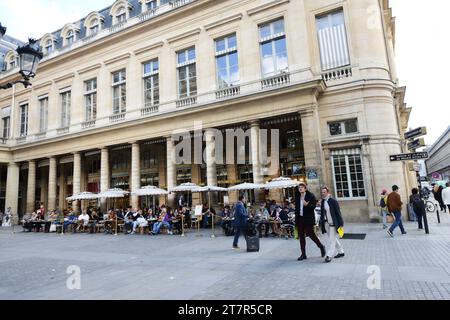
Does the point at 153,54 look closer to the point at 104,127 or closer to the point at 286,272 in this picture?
the point at 104,127

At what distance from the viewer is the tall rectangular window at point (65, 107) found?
87.0 feet

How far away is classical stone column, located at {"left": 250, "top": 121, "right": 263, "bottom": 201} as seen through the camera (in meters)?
17.0

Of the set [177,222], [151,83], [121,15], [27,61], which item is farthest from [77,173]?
[27,61]

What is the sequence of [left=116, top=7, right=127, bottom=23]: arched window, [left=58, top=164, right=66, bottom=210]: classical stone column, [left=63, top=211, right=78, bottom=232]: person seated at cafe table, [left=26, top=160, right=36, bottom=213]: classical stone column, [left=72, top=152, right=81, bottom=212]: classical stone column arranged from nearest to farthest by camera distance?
[left=63, top=211, right=78, bottom=232]: person seated at cafe table < [left=72, top=152, right=81, bottom=212]: classical stone column < [left=116, top=7, right=127, bottom=23]: arched window < [left=26, top=160, right=36, bottom=213]: classical stone column < [left=58, top=164, right=66, bottom=210]: classical stone column

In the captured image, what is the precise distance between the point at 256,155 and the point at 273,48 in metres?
6.71

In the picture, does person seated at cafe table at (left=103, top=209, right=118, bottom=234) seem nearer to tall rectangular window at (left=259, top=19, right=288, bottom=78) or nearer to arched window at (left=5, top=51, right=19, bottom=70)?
tall rectangular window at (left=259, top=19, right=288, bottom=78)

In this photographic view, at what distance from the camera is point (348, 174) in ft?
54.6

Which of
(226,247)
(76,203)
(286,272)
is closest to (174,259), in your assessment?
(226,247)

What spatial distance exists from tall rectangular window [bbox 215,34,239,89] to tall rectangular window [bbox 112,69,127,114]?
804cm

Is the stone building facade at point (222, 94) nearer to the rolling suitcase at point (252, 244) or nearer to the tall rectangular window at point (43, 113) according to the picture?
the tall rectangular window at point (43, 113)

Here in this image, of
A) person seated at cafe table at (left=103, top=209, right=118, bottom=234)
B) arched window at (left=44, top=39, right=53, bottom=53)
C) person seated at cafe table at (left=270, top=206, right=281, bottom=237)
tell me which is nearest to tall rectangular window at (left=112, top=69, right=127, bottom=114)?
person seated at cafe table at (left=103, top=209, right=118, bottom=234)

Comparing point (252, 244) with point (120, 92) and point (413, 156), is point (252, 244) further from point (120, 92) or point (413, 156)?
point (120, 92)

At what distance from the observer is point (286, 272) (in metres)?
6.53
